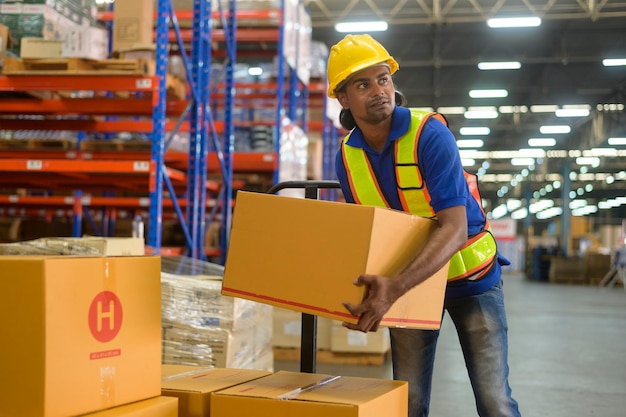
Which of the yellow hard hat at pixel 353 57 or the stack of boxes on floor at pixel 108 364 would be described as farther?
the yellow hard hat at pixel 353 57

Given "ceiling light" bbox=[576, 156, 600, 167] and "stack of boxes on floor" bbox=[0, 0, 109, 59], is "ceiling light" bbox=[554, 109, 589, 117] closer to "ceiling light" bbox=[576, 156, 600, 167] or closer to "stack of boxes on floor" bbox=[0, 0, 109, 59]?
"ceiling light" bbox=[576, 156, 600, 167]

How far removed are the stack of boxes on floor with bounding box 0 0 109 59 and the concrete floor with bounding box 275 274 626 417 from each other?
316 centimetres

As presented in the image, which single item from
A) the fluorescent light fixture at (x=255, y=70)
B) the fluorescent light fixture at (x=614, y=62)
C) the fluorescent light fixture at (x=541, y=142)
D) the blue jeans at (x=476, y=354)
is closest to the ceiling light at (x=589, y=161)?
the fluorescent light fixture at (x=541, y=142)

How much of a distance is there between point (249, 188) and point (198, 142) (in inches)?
119

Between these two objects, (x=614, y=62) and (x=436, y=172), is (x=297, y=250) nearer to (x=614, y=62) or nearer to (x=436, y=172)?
(x=436, y=172)

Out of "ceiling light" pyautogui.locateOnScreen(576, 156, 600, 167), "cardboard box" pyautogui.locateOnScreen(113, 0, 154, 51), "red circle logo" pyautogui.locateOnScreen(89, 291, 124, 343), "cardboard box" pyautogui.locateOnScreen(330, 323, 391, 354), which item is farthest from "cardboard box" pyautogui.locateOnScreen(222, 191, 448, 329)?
"ceiling light" pyautogui.locateOnScreen(576, 156, 600, 167)

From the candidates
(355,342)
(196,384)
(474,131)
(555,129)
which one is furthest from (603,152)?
(196,384)

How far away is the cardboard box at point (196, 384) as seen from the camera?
2.21m

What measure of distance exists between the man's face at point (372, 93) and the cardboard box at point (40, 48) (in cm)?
429

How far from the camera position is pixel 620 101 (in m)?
22.8

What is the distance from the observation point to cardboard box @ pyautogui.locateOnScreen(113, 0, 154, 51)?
20.1 ft

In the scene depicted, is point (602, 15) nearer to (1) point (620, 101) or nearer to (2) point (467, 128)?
(1) point (620, 101)

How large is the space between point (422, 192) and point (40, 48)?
465 centimetres

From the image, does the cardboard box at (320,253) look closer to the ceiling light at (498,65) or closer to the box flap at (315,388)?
the box flap at (315,388)
